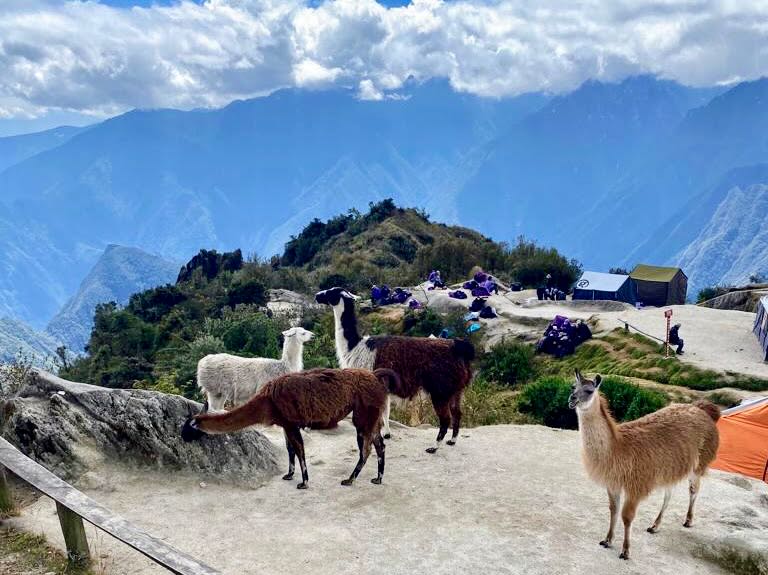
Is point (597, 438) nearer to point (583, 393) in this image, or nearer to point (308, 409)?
point (583, 393)

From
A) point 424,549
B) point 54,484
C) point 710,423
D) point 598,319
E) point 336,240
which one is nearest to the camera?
point 54,484

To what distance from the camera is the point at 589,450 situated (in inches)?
262

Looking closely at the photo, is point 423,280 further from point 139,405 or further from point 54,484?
point 54,484

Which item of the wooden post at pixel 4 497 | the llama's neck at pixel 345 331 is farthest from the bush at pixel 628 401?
the wooden post at pixel 4 497

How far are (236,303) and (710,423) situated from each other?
30.5m

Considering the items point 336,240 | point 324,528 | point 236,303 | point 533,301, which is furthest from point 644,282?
point 324,528

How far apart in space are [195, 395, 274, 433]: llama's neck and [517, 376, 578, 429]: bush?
298 inches

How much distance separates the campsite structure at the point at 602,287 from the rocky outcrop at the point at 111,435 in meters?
28.9

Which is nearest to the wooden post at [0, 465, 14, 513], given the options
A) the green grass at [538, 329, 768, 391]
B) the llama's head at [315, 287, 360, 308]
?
the llama's head at [315, 287, 360, 308]

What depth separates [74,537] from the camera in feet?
17.9

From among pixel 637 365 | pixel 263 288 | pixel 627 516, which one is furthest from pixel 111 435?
pixel 263 288

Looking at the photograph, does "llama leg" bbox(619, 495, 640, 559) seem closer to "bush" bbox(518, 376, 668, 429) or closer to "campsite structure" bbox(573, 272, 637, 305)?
"bush" bbox(518, 376, 668, 429)

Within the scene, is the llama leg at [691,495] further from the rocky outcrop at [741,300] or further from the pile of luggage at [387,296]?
the rocky outcrop at [741,300]

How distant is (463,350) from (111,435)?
198 inches
